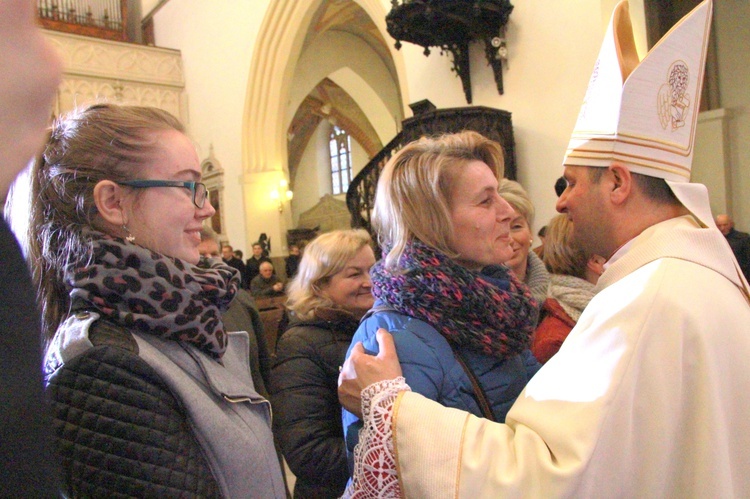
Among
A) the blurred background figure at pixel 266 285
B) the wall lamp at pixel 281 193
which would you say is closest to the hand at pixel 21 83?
the blurred background figure at pixel 266 285

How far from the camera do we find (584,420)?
3.42 ft

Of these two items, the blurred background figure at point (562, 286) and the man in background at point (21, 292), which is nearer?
the man in background at point (21, 292)

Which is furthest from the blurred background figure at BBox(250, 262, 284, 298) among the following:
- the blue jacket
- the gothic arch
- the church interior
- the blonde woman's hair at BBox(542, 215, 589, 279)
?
the blue jacket

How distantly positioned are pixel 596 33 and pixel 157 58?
9.34 meters

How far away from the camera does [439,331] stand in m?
1.38

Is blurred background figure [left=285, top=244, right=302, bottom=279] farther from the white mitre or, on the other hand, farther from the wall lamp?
the white mitre

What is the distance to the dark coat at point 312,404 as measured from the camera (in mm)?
1829

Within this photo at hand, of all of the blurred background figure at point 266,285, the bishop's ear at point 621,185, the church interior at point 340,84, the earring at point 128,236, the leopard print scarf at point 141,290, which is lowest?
the blurred background figure at point 266,285

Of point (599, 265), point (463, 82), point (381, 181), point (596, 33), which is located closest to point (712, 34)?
point (596, 33)

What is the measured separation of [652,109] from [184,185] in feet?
3.54

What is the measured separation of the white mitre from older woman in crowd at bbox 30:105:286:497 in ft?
3.01

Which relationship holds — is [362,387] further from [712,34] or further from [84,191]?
[712,34]

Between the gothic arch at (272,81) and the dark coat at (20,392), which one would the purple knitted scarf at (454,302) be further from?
the gothic arch at (272,81)

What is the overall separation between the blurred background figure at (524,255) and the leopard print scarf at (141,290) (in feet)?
4.72
